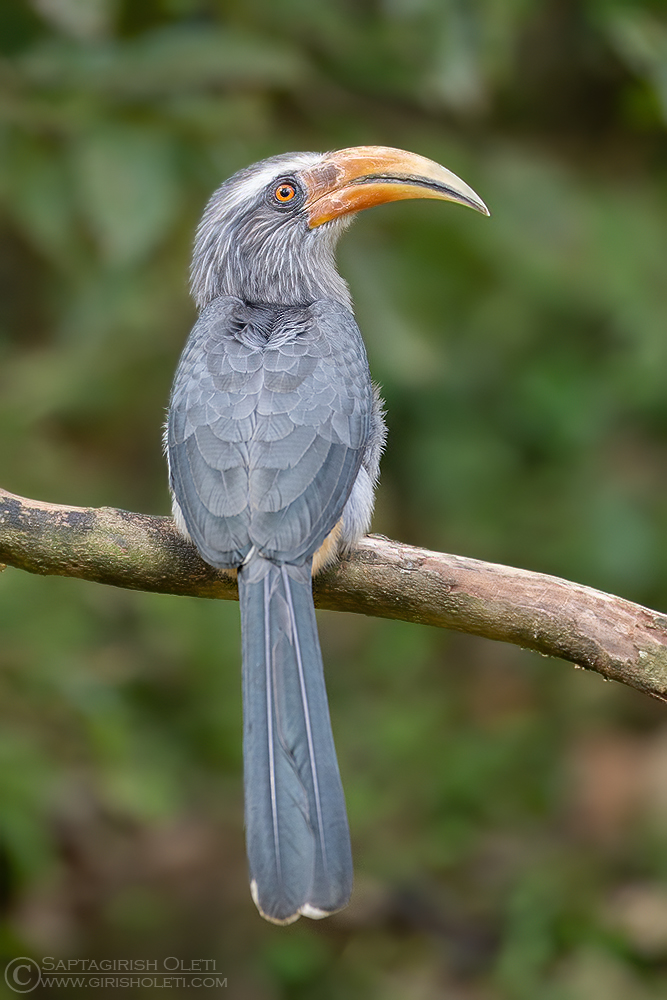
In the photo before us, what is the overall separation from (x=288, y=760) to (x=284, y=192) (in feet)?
8.44

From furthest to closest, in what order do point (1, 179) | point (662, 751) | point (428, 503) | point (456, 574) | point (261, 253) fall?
point (428, 503)
point (662, 751)
point (1, 179)
point (261, 253)
point (456, 574)

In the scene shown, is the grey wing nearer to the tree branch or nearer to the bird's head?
the tree branch

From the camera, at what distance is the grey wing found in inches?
147

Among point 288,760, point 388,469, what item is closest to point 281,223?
point 288,760

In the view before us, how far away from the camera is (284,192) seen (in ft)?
16.5

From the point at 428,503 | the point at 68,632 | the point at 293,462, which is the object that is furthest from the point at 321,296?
the point at 428,503

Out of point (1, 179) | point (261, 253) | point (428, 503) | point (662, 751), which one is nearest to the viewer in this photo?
point (261, 253)

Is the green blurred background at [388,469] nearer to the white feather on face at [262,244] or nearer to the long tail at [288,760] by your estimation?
the white feather on face at [262,244]

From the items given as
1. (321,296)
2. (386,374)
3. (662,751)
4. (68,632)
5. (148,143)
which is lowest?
(662,751)

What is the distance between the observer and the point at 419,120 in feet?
22.3

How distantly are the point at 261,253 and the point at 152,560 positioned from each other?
5.62 feet

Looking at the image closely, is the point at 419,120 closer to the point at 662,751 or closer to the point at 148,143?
the point at 148,143

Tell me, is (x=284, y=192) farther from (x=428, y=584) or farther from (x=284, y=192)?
(x=428, y=584)

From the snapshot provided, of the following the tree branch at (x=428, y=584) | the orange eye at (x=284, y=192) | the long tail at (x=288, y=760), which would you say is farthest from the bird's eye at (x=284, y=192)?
the long tail at (x=288, y=760)
